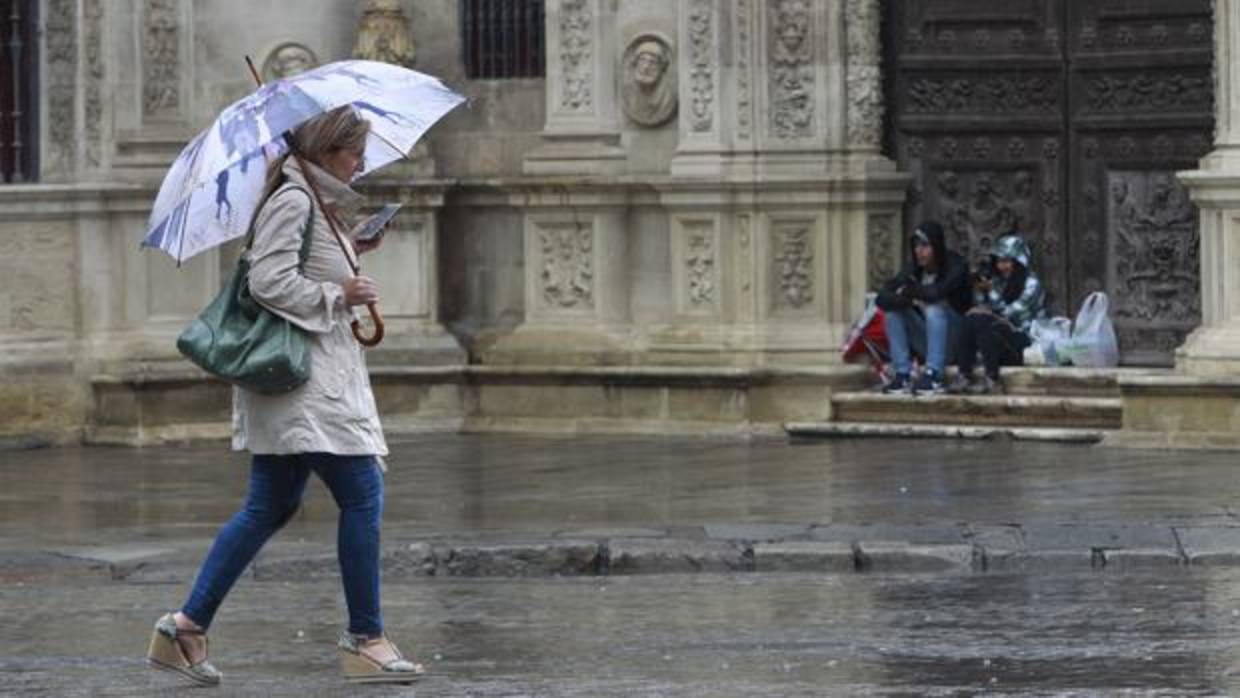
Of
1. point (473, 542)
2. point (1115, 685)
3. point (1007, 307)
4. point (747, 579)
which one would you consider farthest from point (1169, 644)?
point (1007, 307)

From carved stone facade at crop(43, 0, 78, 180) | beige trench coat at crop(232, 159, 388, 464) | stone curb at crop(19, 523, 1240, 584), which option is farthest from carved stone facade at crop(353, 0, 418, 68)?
beige trench coat at crop(232, 159, 388, 464)

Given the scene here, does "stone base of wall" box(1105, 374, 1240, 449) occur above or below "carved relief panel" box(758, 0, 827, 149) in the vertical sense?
below

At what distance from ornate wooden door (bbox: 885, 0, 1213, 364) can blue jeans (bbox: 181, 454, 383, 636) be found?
1028 cm

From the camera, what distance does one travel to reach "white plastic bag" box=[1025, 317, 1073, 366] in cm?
2045

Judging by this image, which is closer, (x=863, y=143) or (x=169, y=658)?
(x=169, y=658)

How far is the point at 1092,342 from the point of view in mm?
20375

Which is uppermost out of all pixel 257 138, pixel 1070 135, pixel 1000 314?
pixel 1070 135

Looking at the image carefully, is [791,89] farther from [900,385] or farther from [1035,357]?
[1035,357]

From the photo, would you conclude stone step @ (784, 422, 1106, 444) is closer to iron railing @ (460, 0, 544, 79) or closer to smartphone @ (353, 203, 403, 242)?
iron railing @ (460, 0, 544, 79)

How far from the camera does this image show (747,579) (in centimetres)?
1422

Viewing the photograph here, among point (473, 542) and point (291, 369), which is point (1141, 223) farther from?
point (291, 369)

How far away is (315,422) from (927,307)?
10.0 metres

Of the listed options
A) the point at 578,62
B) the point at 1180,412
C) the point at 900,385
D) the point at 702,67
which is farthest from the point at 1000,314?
the point at 578,62

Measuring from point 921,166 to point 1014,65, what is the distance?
84 centimetres
